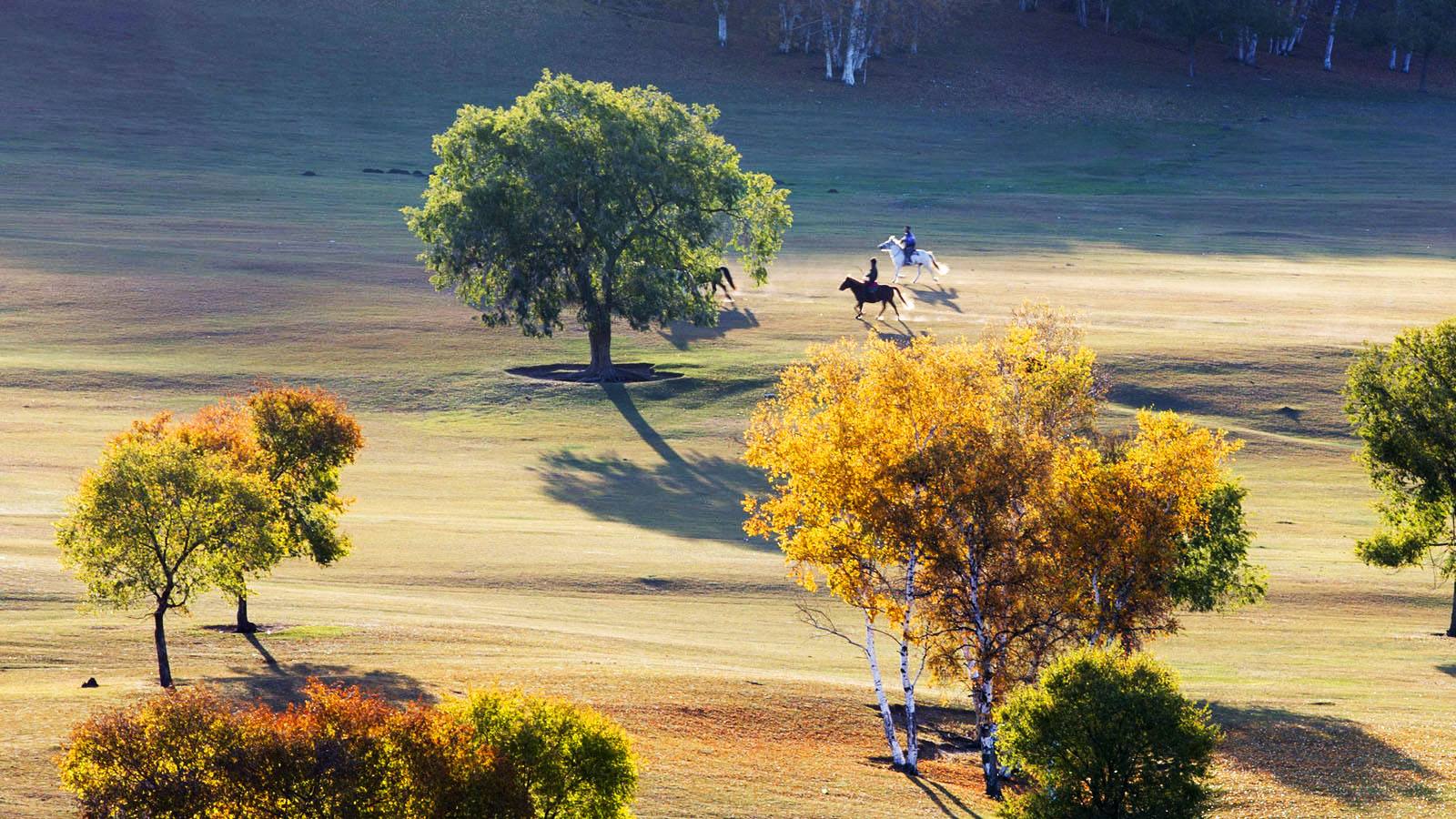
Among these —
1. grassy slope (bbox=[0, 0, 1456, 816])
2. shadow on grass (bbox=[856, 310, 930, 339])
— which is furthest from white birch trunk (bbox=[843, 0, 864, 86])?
shadow on grass (bbox=[856, 310, 930, 339])

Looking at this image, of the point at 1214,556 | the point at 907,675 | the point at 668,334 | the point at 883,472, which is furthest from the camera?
the point at 668,334

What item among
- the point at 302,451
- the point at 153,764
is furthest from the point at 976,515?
the point at 302,451

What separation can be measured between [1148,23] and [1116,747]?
180 metres

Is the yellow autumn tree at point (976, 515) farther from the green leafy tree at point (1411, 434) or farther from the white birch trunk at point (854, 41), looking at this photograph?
the white birch trunk at point (854, 41)

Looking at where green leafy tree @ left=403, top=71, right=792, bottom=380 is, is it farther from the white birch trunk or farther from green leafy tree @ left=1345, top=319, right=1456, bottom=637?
the white birch trunk

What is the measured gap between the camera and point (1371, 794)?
3134 centimetres

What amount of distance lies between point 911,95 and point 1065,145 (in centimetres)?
2144

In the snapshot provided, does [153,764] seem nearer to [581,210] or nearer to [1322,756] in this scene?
[1322,756]

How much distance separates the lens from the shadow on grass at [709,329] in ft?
267

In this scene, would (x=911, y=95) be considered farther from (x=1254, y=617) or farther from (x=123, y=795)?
(x=123, y=795)

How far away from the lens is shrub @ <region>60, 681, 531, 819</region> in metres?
21.2

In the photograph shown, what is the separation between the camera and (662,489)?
5831 cm

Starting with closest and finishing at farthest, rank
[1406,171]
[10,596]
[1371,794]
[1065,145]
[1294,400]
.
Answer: [1371,794]
[10,596]
[1294,400]
[1406,171]
[1065,145]

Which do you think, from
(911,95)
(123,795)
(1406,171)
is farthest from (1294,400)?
(911,95)
